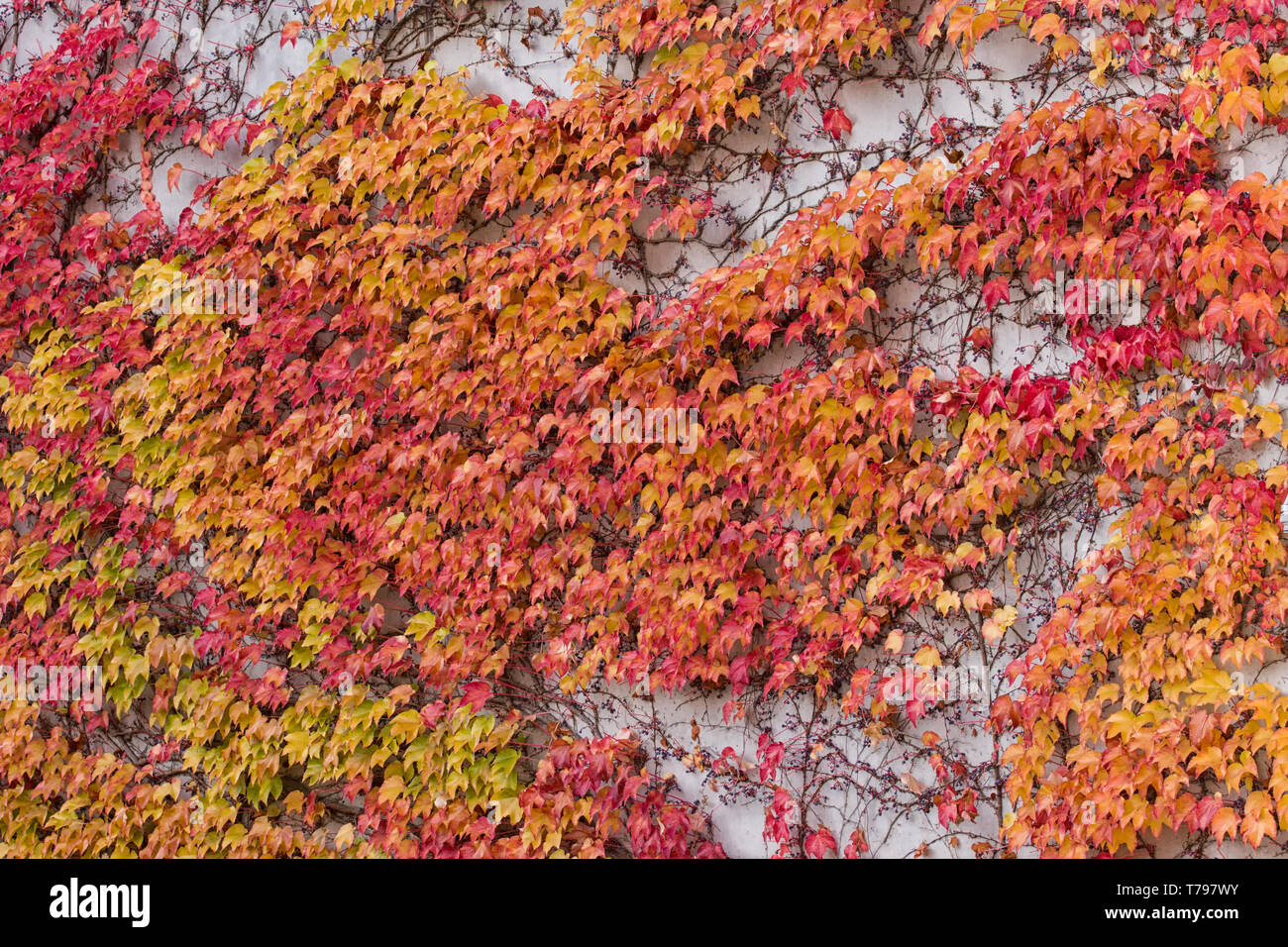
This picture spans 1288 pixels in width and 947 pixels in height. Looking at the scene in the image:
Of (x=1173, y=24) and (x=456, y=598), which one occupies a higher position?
(x=1173, y=24)

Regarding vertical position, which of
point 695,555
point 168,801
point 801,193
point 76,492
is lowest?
point 168,801

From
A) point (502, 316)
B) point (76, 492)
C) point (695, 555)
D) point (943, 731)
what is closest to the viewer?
point (943, 731)

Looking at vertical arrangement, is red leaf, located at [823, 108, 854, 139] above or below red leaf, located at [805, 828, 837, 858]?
above

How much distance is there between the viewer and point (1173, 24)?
3.05 meters

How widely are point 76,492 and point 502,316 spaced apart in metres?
2.24

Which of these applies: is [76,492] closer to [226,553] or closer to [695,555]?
[226,553]

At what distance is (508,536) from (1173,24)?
8.82 feet

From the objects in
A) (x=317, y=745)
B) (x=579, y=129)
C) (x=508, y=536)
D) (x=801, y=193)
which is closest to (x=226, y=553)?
(x=317, y=745)

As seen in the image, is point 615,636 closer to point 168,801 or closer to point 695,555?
point 695,555

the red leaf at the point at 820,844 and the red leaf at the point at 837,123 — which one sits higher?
the red leaf at the point at 837,123

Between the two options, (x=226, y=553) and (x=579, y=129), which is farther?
(x=226, y=553)

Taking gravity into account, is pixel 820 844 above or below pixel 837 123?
below

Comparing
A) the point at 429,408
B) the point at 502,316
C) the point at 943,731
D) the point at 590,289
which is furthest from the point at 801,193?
the point at 943,731

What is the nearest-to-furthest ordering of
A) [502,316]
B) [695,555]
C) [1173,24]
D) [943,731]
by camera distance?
[1173,24] → [943,731] → [695,555] → [502,316]
